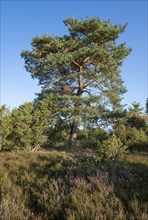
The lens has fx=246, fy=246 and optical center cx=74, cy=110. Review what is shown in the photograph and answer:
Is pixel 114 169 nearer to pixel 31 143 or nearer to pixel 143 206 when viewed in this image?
pixel 143 206

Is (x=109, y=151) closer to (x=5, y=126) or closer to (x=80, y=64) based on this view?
(x=5, y=126)

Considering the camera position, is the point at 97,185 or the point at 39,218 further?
the point at 97,185

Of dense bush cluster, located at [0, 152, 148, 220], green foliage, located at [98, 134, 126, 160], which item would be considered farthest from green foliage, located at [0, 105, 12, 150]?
dense bush cluster, located at [0, 152, 148, 220]

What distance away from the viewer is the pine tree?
18.8m

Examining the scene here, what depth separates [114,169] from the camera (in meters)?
7.04

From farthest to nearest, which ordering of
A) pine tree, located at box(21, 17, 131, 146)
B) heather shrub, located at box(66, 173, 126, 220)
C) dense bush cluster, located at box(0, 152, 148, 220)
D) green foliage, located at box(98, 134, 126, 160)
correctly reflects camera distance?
pine tree, located at box(21, 17, 131, 146) → green foliage, located at box(98, 134, 126, 160) → dense bush cluster, located at box(0, 152, 148, 220) → heather shrub, located at box(66, 173, 126, 220)

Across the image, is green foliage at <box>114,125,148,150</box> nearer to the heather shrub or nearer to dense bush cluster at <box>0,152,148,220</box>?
dense bush cluster at <box>0,152,148,220</box>

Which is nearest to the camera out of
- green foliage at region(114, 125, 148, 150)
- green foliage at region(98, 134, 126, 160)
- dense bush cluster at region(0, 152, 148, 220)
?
dense bush cluster at region(0, 152, 148, 220)

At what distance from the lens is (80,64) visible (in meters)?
21.0

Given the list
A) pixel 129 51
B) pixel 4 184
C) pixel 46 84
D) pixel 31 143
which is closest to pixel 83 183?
pixel 4 184

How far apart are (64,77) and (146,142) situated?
902cm

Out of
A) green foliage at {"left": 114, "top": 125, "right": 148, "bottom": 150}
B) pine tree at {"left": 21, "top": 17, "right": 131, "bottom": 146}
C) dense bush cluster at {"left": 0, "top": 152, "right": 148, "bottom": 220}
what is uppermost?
pine tree at {"left": 21, "top": 17, "right": 131, "bottom": 146}

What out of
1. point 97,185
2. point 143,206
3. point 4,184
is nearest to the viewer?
point 143,206

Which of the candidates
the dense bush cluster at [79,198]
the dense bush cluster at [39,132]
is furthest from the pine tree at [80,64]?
the dense bush cluster at [79,198]
